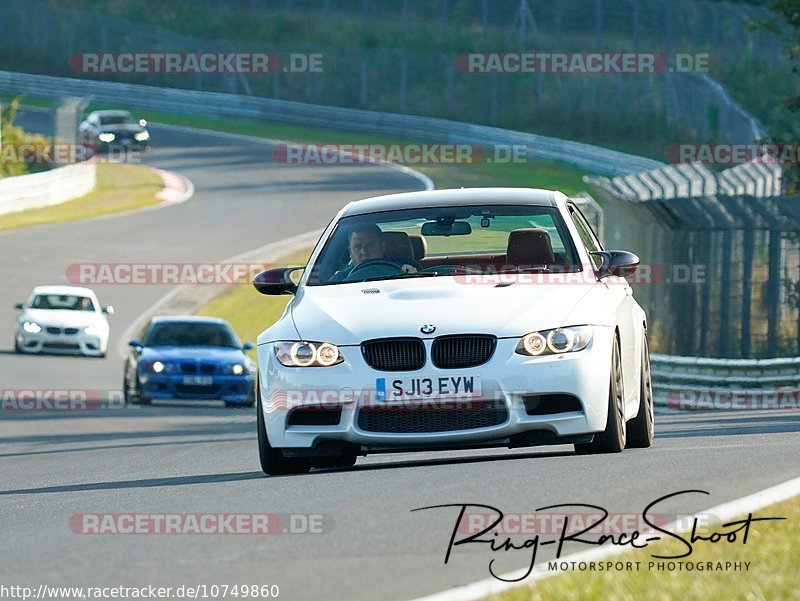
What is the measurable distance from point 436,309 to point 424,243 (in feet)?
4.34

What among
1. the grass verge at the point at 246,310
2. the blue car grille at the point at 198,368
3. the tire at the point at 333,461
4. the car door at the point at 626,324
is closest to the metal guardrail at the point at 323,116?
the grass verge at the point at 246,310

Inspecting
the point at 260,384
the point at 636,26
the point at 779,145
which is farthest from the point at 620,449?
the point at 636,26

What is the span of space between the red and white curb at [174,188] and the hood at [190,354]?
25.4 metres

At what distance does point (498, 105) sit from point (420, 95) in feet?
11.3

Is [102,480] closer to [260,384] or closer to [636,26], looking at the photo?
[260,384]

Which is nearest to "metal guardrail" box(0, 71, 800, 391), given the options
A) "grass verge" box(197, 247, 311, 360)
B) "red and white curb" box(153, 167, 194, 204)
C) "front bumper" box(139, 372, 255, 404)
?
"red and white curb" box(153, 167, 194, 204)

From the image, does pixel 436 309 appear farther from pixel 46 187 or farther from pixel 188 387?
pixel 46 187

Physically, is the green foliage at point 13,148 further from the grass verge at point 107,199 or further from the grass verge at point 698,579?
the grass verge at point 698,579

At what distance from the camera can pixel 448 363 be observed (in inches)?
367

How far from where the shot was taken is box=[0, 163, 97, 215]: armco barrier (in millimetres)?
43156

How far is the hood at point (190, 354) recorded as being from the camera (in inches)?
866

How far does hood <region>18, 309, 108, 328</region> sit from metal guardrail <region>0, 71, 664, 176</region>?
2926cm

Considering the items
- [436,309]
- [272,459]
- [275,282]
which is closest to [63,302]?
[275,282]

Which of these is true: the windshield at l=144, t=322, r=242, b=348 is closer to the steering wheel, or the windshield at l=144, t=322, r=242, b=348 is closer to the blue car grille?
the blue car grille
